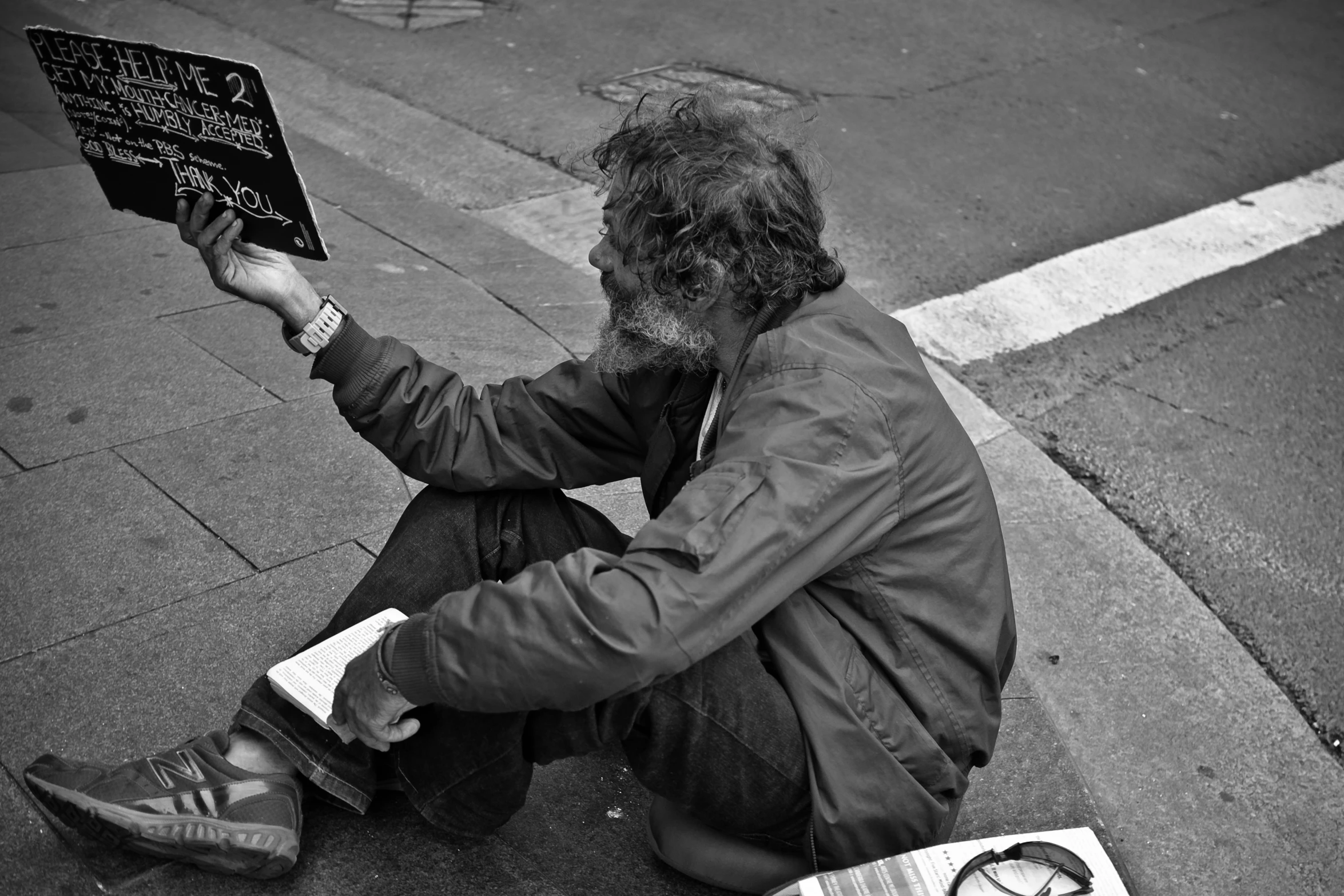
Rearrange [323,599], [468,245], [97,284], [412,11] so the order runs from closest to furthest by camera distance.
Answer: [323,599] → [97,284] → [468,245] → [412,11]

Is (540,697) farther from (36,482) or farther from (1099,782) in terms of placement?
(36,482)

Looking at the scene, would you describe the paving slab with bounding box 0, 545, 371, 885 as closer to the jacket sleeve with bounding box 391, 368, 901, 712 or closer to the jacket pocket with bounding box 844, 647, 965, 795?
the jacket sleeve with bounding box 391, 368, 901, 712

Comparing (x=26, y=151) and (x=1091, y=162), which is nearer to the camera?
(x=26, y=151)

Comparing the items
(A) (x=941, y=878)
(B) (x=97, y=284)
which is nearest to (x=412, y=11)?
(B) (x=97, y=284)

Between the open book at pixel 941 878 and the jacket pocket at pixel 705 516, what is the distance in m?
0.56

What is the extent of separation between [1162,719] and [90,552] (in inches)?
102

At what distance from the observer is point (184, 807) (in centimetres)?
216

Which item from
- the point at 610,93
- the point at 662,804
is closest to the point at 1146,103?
the point at 610,93

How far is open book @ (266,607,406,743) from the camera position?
7.26ft

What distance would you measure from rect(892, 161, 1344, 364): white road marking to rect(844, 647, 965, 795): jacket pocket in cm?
274

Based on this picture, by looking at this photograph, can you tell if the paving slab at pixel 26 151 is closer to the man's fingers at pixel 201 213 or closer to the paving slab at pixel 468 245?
the paving slab at pixel 468 245

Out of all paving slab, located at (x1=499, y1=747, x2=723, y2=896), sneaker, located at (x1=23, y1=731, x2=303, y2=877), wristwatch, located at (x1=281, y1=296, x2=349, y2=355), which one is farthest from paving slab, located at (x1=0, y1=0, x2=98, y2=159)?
paving slab, located at (x1=499, y1=747, x2=723, y2=896)

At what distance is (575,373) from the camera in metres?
2.62

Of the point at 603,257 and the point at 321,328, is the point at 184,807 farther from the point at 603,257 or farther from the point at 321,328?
the point at 603,257
